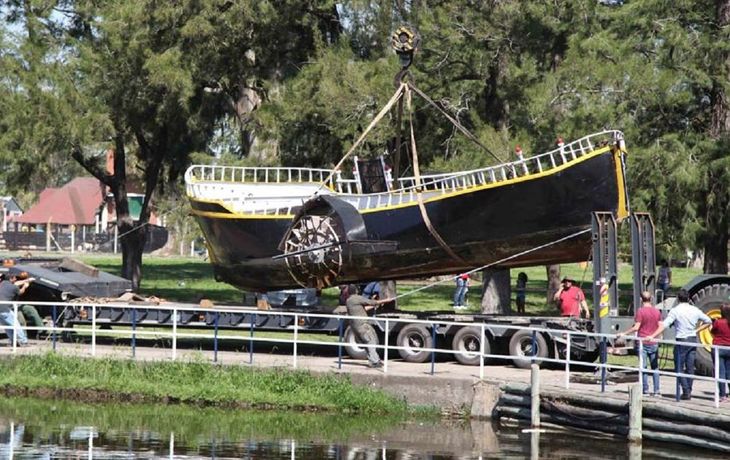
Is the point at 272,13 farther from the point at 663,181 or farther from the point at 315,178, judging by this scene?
the point at 663,181

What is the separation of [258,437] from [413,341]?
5.46 m

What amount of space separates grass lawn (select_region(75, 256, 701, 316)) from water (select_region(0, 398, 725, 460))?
16009mm

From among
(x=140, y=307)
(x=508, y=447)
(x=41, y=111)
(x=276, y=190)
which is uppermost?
(x=41, y=111)

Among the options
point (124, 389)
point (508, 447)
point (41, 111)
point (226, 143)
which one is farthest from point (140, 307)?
point (226, 143)

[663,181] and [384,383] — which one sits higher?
[663,181]

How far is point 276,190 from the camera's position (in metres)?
32.8

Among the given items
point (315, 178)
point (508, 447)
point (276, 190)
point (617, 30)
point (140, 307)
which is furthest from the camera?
point (315, 178)

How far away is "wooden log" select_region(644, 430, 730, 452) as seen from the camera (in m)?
18.9

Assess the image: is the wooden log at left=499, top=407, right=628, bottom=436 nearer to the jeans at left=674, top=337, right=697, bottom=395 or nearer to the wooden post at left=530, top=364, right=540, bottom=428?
the wooden post at left=530, top=364, right=540, bottom=428

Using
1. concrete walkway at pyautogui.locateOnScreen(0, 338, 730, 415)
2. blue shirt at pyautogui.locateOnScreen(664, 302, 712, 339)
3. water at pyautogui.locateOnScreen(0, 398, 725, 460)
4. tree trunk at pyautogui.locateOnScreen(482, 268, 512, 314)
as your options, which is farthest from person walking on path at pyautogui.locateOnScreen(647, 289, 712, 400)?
tree trunk at pyautogui.locateOnScreen(482, 268, 512, 314)

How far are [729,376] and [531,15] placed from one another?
18571mm

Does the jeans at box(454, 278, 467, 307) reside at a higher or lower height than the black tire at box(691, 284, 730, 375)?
higher

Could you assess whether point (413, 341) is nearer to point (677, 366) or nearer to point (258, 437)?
point (258, 437)

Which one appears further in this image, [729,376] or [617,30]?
[617,30]
